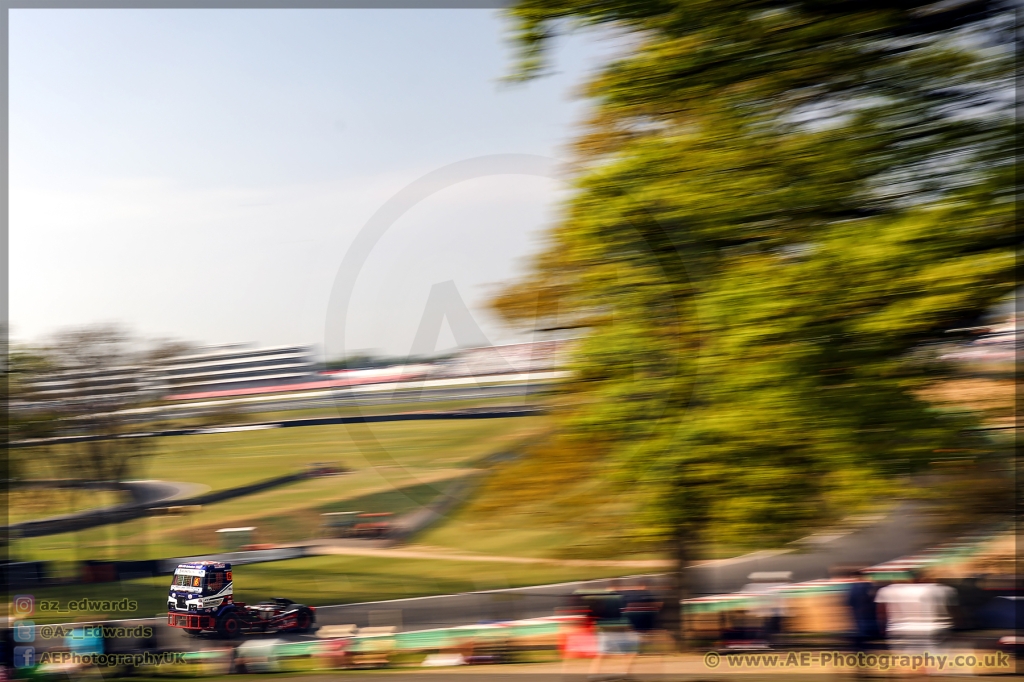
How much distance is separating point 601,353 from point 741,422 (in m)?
0.78

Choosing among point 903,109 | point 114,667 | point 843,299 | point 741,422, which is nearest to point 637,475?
point 741,422

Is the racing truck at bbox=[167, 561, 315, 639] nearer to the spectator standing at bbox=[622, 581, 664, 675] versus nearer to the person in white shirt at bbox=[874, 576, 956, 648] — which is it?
the spectator standing at bbox=[622, 581, 664, 675]

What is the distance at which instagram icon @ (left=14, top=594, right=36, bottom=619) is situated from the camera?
15.6 feet

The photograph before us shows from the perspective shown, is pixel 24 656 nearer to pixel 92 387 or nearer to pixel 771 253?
pixel 92 387

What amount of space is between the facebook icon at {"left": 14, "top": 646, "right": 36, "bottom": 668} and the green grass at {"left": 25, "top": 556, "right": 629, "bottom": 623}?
7.0 inches

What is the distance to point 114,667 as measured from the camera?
4469 mm

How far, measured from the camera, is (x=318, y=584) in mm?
4781

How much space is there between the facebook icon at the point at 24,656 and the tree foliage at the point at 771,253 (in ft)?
12.3

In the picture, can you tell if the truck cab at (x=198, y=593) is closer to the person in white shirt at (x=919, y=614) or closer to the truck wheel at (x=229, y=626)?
the truck wheel at (x=229, y=626)

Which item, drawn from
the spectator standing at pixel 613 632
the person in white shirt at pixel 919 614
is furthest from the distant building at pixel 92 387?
the person in white shirt at pixel 919 614

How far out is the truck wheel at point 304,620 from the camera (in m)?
4.72

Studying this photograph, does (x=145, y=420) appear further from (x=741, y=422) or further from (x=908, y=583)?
(x=908, y=583)

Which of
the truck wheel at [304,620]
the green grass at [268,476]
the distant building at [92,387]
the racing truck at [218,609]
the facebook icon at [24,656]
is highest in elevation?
the distant building at [92,387]

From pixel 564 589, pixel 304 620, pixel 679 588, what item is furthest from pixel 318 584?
pixel 679 588
